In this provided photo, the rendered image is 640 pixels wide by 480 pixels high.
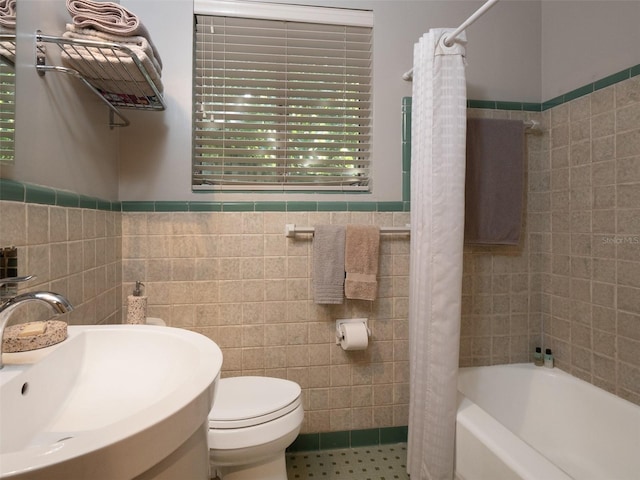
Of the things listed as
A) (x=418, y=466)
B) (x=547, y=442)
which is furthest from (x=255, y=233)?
(x=547, y=442)

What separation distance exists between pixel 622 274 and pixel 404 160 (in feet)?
3.47

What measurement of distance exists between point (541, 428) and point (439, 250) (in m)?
1.08

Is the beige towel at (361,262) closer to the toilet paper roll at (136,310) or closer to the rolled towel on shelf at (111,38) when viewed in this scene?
the toilet paper roll at (136,310)

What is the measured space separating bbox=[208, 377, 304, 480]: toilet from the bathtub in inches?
26.1

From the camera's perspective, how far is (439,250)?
1403 mm

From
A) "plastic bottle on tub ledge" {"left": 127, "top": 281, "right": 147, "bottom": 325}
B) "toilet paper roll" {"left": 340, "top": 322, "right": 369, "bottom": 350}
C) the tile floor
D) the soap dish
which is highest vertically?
the soap dish

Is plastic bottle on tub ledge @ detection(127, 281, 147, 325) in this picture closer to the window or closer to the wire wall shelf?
the window

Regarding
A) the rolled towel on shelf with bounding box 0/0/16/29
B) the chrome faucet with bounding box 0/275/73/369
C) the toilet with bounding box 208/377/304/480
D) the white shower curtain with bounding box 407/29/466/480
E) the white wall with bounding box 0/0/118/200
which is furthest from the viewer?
the white shower curtain with bounding box 407/29/466/480

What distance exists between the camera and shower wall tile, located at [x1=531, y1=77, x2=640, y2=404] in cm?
143

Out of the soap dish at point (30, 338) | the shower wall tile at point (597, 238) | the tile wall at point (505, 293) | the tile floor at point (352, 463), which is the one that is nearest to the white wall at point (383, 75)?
the tile wall at point (505, 293)

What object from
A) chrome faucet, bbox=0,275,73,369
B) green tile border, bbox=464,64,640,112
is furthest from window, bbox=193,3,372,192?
chrome faucet, bbox=0,275,73,369

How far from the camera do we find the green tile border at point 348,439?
1.75 meters

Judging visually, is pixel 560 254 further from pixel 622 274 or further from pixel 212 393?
pixel 212 393

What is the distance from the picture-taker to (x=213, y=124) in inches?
68.9
